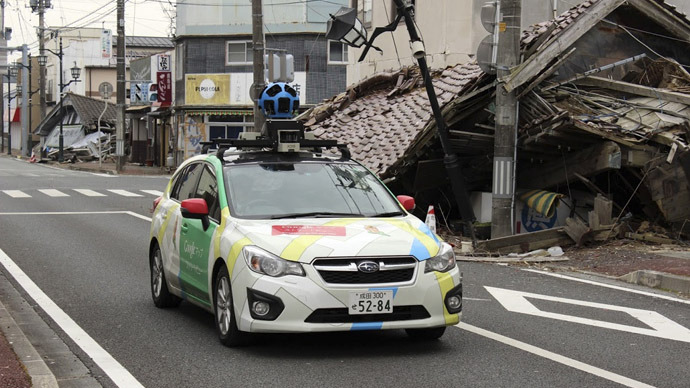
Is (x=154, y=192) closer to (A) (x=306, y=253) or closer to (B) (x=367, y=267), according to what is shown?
(A) (x=306, y=253)

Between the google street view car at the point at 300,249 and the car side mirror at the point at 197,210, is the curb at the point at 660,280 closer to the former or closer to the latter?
the google street view car at the point at 300,249

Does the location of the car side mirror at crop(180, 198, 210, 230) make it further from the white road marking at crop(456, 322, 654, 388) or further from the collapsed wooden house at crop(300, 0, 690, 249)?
the collapsed wooden house at crop(300, 0, 690, 249)

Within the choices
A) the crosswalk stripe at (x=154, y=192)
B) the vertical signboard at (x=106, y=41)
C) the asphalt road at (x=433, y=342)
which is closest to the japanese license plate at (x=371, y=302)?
the asphalt road at (x=433, y=342)

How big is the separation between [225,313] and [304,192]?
138 centimetres

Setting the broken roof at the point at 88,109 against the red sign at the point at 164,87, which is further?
the broken roof at the point at 88,109

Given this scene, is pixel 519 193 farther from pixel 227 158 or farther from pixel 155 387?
pixel 155 387

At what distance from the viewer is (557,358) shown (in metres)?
7.68

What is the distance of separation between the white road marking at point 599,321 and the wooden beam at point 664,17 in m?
9.83

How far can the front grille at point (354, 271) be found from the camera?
7.34m

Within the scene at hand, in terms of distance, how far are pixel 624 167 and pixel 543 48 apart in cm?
249

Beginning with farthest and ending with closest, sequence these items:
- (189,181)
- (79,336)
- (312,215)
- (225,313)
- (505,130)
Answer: (505,130)
(189,181)
(79,336)
(312,215)
(225,313)

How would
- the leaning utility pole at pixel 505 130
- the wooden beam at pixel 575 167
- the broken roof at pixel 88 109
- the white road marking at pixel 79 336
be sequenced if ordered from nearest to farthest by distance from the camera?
the white road marking at pixel 79 336, the wooden beam at pixel 575 167, the leaning utility pole at pixel 505 130, the broken roof at pixel 88 109

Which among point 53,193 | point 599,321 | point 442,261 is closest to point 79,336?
point 442,261

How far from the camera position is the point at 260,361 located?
7461 millimetres
